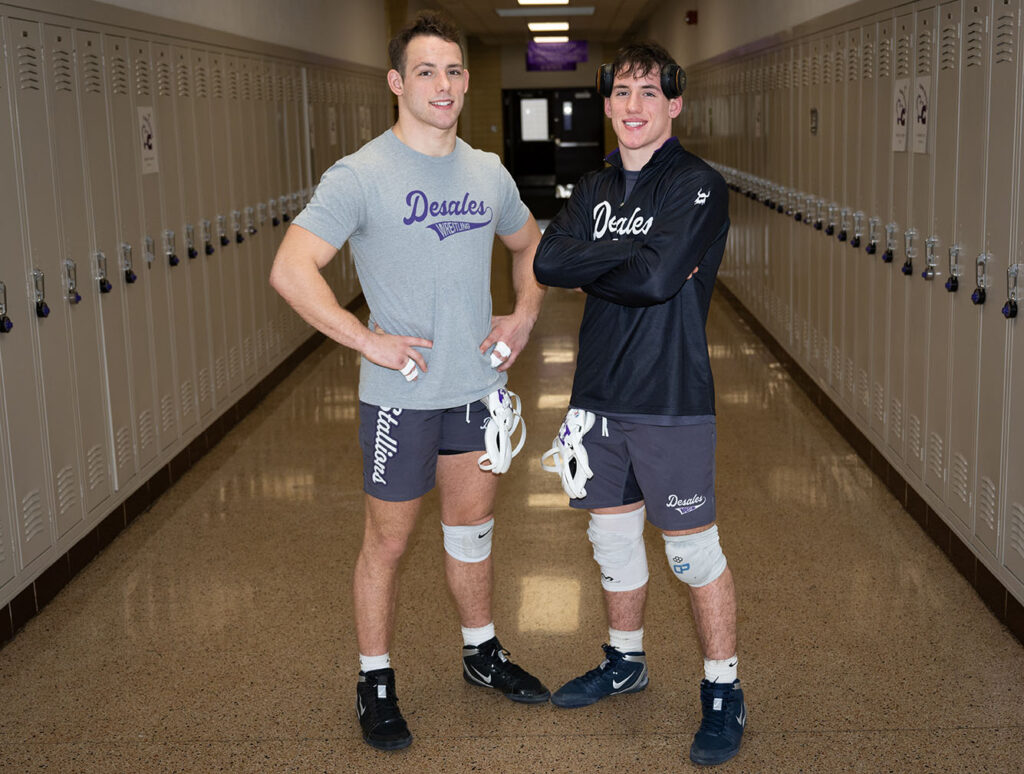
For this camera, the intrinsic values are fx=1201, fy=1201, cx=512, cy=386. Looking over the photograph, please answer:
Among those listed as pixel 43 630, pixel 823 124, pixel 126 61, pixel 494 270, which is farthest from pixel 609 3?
pixel 43 630

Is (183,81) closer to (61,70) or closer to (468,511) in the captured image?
(61,70)

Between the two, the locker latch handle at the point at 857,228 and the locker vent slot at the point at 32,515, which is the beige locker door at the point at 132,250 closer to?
the locker vent slot at the point at 32,515

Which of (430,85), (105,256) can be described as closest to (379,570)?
(430,85)

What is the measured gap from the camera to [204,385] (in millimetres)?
5387

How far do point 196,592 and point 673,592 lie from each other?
4.83 feet

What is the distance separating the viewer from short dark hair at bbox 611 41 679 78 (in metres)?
2.46

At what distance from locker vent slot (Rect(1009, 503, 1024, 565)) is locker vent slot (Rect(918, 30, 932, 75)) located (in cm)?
156

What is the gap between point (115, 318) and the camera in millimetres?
4289

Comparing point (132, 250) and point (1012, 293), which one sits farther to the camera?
point (132, 250)

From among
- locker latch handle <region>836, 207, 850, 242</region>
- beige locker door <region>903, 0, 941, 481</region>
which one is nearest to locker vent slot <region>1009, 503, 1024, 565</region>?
beige locker door <region>903, 0, 941, 481</region>

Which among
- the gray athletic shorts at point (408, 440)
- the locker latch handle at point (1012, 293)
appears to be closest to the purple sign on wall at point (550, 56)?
the locker latch handle at point (1012, 293)

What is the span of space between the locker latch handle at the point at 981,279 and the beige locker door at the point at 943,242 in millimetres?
190

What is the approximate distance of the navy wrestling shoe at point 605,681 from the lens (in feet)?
9.46

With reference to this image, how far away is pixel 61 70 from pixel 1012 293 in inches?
117
